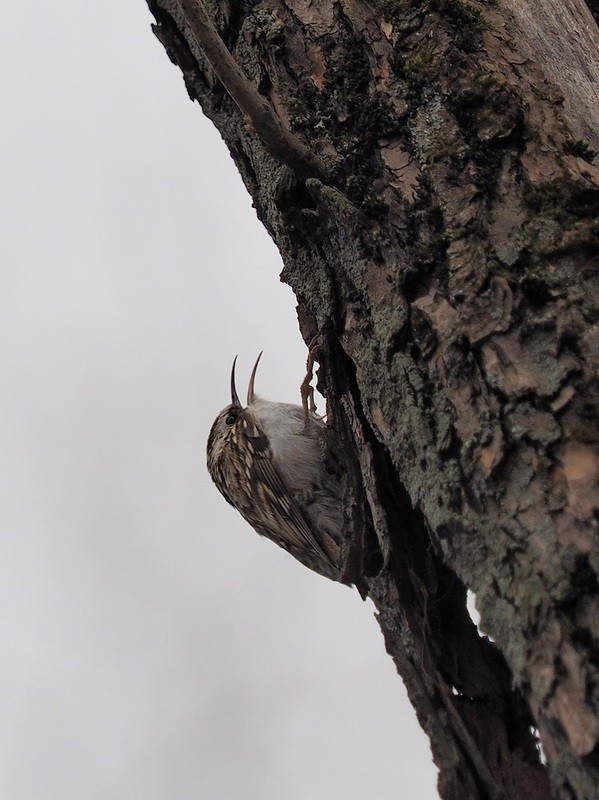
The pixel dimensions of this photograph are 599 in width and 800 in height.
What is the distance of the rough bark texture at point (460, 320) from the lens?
1044mm

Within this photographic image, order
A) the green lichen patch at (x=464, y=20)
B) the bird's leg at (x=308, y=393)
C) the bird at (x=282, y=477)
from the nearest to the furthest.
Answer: the green lichen patch at (x=464, y=20) < the bird's leg at (x=308, y=393) < the bird at (x=282, y=477)

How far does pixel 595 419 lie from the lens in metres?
1.06

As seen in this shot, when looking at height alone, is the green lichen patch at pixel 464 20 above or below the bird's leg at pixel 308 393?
above

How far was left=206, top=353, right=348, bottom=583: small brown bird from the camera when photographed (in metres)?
2.89

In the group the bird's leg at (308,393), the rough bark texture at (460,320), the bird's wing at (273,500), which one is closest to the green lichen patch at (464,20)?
the rough bark texture at (460,320)

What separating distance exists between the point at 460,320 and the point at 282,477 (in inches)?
70.0

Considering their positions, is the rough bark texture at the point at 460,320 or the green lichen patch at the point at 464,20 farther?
the green lichen patch at the point at 464,20

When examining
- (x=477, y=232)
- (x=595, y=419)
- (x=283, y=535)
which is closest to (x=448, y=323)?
(x=477, y=232)

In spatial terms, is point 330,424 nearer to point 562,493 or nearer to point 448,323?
point 448,323

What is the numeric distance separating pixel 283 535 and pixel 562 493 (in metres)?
2.15

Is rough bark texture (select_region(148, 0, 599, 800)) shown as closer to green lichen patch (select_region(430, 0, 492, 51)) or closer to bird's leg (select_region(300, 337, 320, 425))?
green lichen patch (select_region(430, 0, 492, 51))

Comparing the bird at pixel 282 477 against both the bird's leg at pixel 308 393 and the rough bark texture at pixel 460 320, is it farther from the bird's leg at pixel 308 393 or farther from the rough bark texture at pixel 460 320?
the rough bark texture at pixel 460 320

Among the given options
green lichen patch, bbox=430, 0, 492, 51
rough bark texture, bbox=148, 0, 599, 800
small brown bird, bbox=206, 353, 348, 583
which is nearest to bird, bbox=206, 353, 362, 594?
small brown bird, bbox=206, 353, 348, 583

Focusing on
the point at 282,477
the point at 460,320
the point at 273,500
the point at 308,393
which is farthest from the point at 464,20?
the point at 273,500
